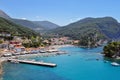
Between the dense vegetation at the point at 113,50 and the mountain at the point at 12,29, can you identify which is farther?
the mountain at the point at 12,29

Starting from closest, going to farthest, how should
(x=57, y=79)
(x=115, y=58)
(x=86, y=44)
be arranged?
1. (x=57, y=79)
2. (x=115, y=58)
3. (x=86, y=44)

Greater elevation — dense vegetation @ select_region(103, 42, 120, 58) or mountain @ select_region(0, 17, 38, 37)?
mountain @ select_region(0, 17, 38, 37)

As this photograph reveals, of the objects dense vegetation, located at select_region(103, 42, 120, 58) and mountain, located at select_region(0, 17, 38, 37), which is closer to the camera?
dense vegetation, located at select_region(103, 42, 120, 58)

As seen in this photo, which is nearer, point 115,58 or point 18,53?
point 115,58

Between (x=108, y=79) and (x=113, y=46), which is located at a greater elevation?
(x=113, y=46)

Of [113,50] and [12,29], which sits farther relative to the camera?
[12,29]

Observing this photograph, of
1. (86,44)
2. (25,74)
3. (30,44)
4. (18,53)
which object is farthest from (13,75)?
(86,44)

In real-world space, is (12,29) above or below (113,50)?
above

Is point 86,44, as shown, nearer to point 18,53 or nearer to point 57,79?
point 18,53

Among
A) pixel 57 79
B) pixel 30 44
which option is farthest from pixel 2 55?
pixel 57 79

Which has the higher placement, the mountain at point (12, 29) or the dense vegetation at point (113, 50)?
the mountain at point (12, 29)

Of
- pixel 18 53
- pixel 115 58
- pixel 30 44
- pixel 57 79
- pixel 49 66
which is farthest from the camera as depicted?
pixel 30 44
